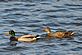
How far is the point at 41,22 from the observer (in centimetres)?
2514

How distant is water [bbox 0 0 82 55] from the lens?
20.7 m

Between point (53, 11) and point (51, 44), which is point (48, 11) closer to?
point (53, 11)

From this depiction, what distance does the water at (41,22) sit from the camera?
813 inches

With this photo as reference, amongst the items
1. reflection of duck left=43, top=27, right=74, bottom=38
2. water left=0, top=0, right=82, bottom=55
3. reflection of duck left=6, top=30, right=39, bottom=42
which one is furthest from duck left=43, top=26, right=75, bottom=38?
reflection of duck left=6, top=30, right=39, bottom=42

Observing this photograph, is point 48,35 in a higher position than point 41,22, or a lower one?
lower

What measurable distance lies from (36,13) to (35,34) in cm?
437

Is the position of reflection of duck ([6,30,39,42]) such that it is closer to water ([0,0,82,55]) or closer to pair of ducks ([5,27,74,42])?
pair of ducks ([5,27,74,42])

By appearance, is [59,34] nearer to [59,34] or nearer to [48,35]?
[59,34]

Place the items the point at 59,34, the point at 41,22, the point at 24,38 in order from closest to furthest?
1. the point at 24,38
2. the point at 59,34
3. the point at 41,22

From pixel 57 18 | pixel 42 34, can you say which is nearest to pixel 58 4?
pixel 57 18

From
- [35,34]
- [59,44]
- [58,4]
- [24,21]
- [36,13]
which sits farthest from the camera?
[58,4]

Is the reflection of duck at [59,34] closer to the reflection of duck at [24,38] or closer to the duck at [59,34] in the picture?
the duck at [59,34]

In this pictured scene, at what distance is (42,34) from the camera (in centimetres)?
2320

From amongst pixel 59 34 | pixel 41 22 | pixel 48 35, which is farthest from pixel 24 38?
pixel 41 22
